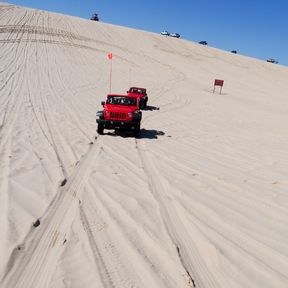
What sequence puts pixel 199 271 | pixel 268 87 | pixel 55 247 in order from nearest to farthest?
pixel 199 271 < pixel 55 247 < pixel 268 87

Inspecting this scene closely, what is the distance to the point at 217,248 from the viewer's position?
504 cm

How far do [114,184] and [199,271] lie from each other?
10.9 ft

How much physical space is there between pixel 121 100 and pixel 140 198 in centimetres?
797

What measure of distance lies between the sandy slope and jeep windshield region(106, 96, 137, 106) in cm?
127

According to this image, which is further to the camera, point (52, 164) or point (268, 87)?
point (268, 87)

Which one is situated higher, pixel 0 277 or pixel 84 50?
pixel 84 50

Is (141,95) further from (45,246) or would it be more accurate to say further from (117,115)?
(45,246)

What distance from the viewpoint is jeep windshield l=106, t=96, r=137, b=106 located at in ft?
46.2

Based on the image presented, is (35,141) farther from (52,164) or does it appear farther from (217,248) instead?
(217,248)

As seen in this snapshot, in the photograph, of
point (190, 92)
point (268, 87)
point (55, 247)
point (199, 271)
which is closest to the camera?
point (199, 271)

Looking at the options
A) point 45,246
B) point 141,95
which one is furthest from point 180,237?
point 141,95

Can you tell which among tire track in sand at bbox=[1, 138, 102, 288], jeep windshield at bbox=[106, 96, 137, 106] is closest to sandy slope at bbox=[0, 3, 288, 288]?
tire track in sand at bbox=[1, 138, 102, 288]

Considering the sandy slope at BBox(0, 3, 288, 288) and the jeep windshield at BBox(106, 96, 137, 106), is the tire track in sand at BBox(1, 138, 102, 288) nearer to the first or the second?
the sandy slope at BBox(0, 3, 288, 288)

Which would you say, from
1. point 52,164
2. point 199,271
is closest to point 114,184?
point 52,164
